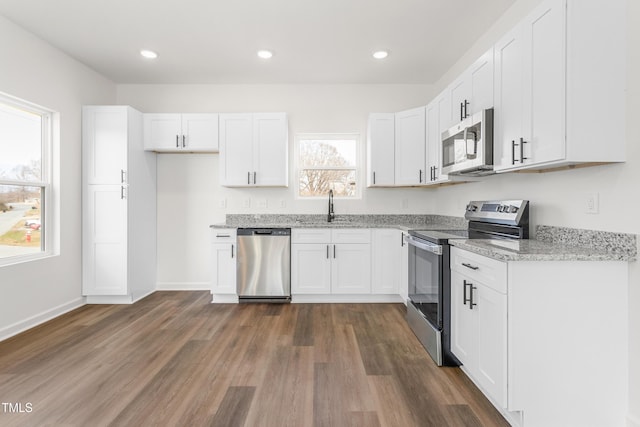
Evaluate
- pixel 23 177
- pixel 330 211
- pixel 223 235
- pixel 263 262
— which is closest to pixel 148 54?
pixel 23 177

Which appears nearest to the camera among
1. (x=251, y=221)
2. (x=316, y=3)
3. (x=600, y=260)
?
(x=600, y=260)

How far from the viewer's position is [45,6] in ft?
8.97

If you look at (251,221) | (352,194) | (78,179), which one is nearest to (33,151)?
(78,179)

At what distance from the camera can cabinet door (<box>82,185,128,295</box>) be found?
380cm

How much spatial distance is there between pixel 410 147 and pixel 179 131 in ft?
9.36

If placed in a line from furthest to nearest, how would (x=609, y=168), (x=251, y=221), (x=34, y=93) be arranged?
(x=251, y=221) → (x=34, y=93) → (x=609, y=168)

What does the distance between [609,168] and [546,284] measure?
723 mm

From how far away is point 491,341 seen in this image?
1817 mm

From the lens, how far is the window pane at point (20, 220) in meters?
3.01

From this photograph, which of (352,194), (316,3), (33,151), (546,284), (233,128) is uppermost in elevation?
(316,3)

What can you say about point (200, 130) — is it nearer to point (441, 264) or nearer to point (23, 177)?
point (23, 177)

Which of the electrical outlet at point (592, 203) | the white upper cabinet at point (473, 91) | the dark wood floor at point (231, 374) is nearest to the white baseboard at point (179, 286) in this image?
the dark wood floor at point (231, 374)

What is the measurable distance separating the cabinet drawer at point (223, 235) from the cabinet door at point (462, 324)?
8.30ft

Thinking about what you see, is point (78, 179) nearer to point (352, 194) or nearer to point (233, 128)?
point (233, 128)
